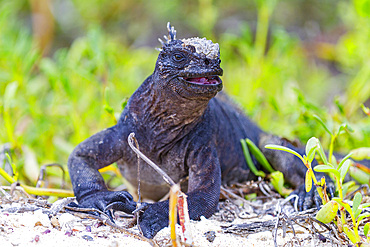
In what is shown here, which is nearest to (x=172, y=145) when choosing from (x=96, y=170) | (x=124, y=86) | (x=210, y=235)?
(x=96, y=170)

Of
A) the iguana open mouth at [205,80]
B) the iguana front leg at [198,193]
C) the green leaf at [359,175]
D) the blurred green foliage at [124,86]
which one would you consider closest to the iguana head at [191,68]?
the iguana open mouth at [205,80]

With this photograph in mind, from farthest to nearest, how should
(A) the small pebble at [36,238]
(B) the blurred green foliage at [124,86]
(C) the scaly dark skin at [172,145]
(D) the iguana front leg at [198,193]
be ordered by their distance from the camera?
(B) the blurred green foliage at [124,86] < (C) the scaly dark skin at [172,145] < (D) the iguana front leg at [198,193] < (A) the small pebble at [36,238]

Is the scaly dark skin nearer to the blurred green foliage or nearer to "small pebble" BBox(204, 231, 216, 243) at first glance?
"small pebble" BBox(204, 231, 216, 243)

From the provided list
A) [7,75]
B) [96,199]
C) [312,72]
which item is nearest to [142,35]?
[312,72]

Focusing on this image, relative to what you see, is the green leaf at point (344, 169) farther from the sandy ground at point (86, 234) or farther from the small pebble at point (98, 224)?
the small pebble at point (98, 224)

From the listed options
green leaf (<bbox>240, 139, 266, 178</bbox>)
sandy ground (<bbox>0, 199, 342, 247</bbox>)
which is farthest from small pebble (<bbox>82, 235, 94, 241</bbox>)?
green leaf (<bbox>240, 139, 266, 178</bbox>)

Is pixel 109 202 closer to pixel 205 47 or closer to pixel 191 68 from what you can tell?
pixel 191 68

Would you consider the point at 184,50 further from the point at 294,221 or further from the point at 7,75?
the point at 7,75
